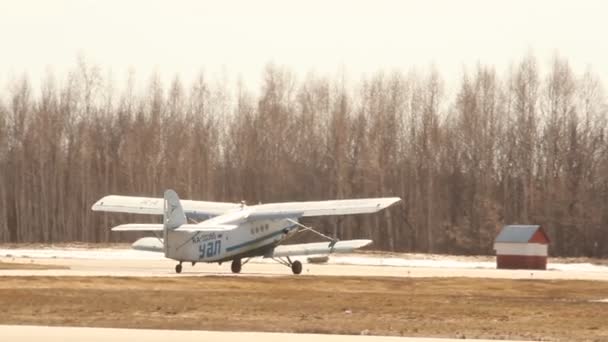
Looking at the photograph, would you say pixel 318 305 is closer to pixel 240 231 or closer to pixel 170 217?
pixel 170 217

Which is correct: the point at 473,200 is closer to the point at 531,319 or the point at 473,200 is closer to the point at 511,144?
the point at 511,144

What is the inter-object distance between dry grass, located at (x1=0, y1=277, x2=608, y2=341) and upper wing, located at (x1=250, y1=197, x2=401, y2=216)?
4700mm

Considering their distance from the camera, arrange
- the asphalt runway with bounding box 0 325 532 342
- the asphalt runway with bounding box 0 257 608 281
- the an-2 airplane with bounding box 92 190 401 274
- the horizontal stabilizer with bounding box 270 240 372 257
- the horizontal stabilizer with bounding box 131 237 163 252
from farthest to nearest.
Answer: the horizontal stabilizer with bounding box 131 237 163 252, the horizontal stabilizer with bounding box 270 240 372 257, the an-2 airplane with bounding box 92 190 401 274, the asphalt runway with bounding box 0 257 608 281, the asphalt runway with bounding box 0 325 532 342

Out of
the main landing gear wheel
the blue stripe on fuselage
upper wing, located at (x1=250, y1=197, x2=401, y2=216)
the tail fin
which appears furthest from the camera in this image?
the main landing gear wheel

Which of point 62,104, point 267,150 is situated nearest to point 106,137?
point 62,104

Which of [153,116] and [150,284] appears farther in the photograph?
[153,116]

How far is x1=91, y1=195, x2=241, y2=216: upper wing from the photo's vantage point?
54625 millimetres

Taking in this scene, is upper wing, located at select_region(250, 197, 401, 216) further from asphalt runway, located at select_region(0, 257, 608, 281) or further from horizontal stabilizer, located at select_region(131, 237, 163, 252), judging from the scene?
horizontal stabilizer, located at select_region(131, 237, 163, 252)

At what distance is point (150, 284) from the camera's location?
40.9m

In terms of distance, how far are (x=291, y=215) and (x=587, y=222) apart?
44.0 metres

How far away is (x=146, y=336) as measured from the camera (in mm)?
25516

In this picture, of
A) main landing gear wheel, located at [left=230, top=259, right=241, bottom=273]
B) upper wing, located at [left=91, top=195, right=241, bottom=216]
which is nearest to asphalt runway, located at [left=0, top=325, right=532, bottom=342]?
main landing gear wheel, located at [left=230, top=259, right=241, bottom=273]

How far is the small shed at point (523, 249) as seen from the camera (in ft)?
203

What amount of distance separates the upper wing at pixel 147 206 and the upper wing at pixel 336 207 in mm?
2990
